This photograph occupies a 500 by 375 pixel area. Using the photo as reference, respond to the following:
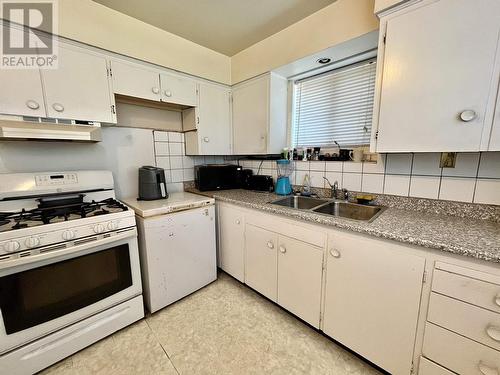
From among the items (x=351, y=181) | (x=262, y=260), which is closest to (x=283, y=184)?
(x=351, y=181)

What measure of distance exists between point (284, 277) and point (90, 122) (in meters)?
1.86

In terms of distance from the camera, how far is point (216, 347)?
55.1 inches

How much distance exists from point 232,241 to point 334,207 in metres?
0.98

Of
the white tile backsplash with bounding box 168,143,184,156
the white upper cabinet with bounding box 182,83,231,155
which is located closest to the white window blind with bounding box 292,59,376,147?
the white upper cabinet with bounding box 182,83,231,155

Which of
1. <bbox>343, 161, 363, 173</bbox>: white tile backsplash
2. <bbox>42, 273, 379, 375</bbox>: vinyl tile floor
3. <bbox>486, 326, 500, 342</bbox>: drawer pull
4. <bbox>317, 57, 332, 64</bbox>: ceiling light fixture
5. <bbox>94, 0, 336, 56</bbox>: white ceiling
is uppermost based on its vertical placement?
<bbox>94, 0, 336, 56</bbox>: white ceiling

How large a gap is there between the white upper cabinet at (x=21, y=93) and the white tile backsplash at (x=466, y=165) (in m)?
2.65

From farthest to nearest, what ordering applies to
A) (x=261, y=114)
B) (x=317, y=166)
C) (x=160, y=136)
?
(x=160, y=136)
(x=261, y=114)
(x=317, y=166)

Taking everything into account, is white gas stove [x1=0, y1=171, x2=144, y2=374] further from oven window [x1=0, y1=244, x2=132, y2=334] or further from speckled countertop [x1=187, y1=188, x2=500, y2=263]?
speckled countertop [x1=187, y1=188, x2=500, y2=263]

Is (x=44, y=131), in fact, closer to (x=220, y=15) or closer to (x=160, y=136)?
(x=160, y=136)

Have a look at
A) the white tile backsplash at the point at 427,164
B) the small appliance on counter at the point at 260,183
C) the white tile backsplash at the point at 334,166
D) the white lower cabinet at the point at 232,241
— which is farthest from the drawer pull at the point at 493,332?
the small appliance on counter at the point at 260,183

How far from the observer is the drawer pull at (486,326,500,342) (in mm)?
826

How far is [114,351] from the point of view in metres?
1.37

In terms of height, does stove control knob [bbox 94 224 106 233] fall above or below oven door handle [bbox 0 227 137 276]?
above

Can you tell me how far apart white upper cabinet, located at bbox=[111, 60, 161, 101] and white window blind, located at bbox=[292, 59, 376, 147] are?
139 centimetres
